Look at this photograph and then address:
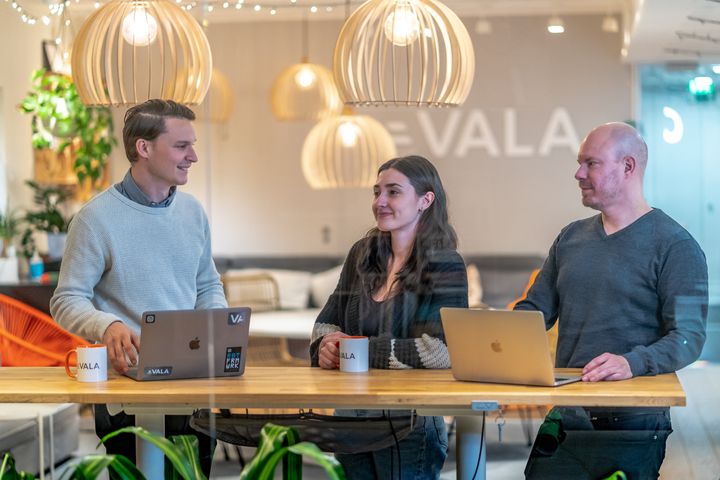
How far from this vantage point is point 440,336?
321 centimetres

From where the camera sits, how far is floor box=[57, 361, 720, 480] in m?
3.30

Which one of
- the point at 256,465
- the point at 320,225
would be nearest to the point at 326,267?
the point at 320,225

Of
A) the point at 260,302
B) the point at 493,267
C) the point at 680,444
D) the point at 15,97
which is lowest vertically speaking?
the point at 680,444

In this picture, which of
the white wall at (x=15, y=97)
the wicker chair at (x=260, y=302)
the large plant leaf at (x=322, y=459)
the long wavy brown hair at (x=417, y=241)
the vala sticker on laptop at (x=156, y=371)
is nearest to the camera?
the large plant leaf at (x=322, y=459)

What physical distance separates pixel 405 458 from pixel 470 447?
18 centimetres

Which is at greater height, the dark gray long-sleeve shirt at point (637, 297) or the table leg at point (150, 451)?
the dark gray long-sleeve shirt at point (637, 297)

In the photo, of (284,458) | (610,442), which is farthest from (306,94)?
(284,458)

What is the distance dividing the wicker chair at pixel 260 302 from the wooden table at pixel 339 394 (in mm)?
716

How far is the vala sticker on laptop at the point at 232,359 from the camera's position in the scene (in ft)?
10.1

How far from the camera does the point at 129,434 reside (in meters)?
3.19

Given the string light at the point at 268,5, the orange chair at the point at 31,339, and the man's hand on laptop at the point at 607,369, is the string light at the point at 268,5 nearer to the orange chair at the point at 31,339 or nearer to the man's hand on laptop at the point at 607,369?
the orange chair at the point at 31,339

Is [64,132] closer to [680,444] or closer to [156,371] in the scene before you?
[156,371]

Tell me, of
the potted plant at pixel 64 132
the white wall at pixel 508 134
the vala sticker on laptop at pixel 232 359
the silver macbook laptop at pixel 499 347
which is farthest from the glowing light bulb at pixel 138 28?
the potted plant at pixel 64 132

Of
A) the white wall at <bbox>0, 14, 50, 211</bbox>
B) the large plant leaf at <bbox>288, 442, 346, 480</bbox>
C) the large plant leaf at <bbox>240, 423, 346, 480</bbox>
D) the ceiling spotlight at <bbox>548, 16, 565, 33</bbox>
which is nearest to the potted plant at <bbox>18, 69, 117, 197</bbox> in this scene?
the white wall at <bbox>0, 14, 50, 211</bbox>
